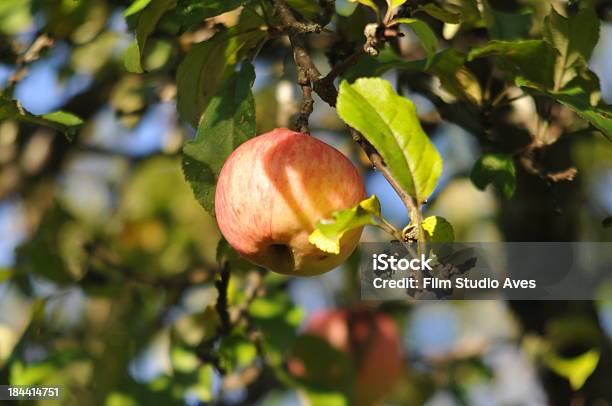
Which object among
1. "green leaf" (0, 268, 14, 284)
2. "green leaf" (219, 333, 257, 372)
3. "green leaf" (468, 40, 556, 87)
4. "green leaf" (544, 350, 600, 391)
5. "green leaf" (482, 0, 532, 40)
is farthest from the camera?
"green leaf" (0, 268, 14, 284)

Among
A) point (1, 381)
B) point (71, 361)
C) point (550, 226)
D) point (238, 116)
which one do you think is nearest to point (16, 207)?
point (71, 361)

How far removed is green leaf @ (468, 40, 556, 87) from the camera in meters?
1.03

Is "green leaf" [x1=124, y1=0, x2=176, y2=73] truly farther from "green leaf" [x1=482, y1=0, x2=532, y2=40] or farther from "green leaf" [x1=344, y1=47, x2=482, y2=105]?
"green leaf" [x1=482, y1=0, x2=532, y2=40]

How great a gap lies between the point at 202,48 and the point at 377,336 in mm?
→ 1251

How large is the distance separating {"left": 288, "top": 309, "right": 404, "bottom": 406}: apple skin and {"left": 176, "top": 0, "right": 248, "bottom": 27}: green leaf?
1240mm

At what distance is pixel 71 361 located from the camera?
178 centimetres

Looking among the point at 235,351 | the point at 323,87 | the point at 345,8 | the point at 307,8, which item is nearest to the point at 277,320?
the point at 235,351

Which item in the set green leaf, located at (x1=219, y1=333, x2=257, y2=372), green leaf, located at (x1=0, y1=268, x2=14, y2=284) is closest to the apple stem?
green leaf, located at (x1=219, y1=333, x2=257, y2=372)

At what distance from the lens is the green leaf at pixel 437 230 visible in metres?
0.84

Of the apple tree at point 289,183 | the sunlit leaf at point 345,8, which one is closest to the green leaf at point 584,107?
the apple tree at point 289,183

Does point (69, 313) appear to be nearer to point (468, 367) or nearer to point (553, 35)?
point (468, 367)

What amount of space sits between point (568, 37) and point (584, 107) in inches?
8.4

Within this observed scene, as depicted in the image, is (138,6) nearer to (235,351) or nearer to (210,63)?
(210,63)

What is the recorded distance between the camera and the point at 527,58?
1.07 m
